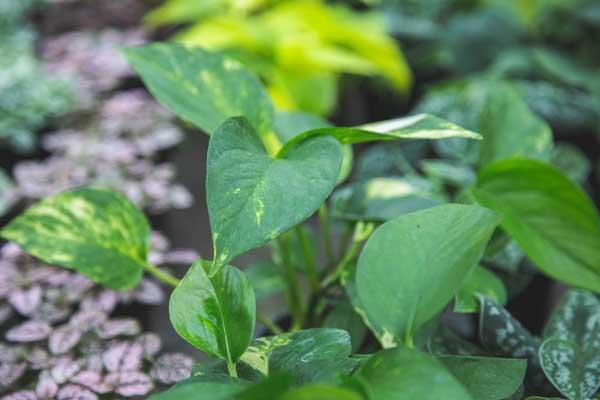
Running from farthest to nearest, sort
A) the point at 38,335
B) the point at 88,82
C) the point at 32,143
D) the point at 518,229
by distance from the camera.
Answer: the point at 88,82 < the point at 32,143 < the point at 38,335 < the point at 518,229

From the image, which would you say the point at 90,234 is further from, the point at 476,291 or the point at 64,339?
the point at 476,291

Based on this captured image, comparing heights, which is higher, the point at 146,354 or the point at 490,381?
the point at 490,381

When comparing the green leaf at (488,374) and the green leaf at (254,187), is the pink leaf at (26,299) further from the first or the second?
the green leaf at (488,374)

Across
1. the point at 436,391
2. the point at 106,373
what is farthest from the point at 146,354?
the point at 436,391

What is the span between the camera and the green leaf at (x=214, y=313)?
0.49 m

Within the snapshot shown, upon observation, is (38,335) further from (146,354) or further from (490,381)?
(490,381)

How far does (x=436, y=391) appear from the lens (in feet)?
1.32

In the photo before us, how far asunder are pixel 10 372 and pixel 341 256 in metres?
0.40

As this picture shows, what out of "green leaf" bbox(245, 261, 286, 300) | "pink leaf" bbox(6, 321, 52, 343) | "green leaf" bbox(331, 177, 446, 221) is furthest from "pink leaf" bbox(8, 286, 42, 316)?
"green leaf" bbox(331, 177, 446, 221)

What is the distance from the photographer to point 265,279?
79cm

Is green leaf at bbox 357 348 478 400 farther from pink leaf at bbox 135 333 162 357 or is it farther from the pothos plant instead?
pink leaf at bbox 135 333 162 357

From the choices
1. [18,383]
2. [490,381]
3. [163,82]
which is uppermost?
[163,82]

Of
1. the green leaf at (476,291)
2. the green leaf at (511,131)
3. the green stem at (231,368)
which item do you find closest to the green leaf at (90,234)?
the green stem at (231,368)

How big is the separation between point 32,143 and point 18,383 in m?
0.56
